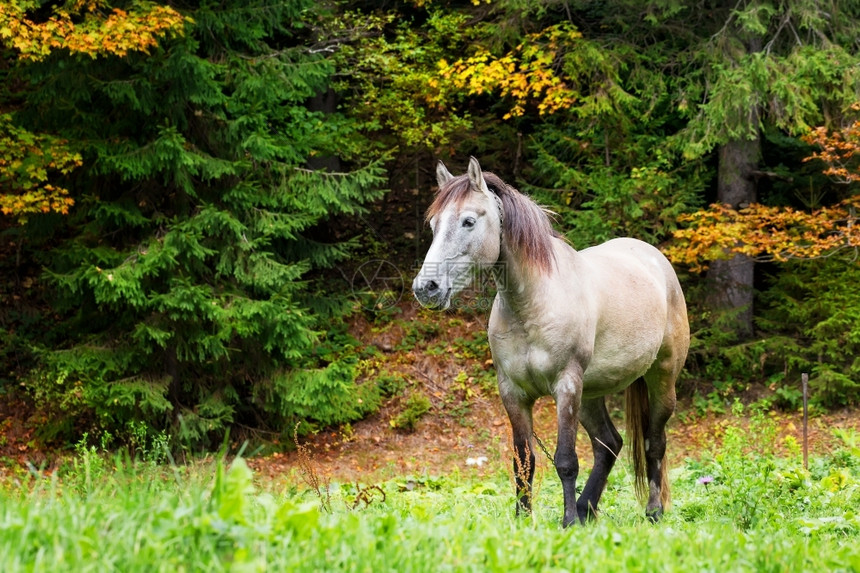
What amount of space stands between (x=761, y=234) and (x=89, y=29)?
8.18 m

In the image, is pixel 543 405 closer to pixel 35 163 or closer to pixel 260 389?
pixel 260 389

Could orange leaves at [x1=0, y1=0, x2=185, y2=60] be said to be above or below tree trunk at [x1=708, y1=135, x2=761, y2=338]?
above

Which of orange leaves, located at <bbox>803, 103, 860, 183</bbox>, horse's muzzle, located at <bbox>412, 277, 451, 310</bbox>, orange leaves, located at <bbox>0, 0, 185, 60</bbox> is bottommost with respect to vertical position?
orange leaves, located at <bbox>803, 103, 860, 183</bbox>

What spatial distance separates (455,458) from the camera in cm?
1062

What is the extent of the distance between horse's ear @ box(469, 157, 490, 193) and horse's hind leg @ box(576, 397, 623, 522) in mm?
1940

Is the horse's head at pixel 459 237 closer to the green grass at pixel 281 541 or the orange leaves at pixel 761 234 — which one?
the green grass at pixel 281 541

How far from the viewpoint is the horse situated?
470 centimetres

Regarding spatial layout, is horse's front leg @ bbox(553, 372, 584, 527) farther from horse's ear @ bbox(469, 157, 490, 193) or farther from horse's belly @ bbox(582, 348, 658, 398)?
horse's ear @ bbox(469, 157, 490, 193)

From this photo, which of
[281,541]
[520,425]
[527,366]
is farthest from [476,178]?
[281,541]

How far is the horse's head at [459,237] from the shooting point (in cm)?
448

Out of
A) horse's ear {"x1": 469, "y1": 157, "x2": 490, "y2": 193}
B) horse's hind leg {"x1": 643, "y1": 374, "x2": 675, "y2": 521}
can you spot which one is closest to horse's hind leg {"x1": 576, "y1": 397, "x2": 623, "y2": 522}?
horse's hind leg {"x1": 643, "y1": 374, "x2": 675, "y2": 521}

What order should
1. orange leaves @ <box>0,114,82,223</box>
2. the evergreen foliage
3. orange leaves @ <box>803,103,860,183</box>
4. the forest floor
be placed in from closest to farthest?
1. orange leaves @ <box>0,114,82,223</box>
2. the evergreen foliage
3. orange leaves @ <box>803,103,860,183</box>
4. the forest floor

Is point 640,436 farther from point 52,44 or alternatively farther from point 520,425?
point 52,44

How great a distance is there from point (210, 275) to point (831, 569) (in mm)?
8723
